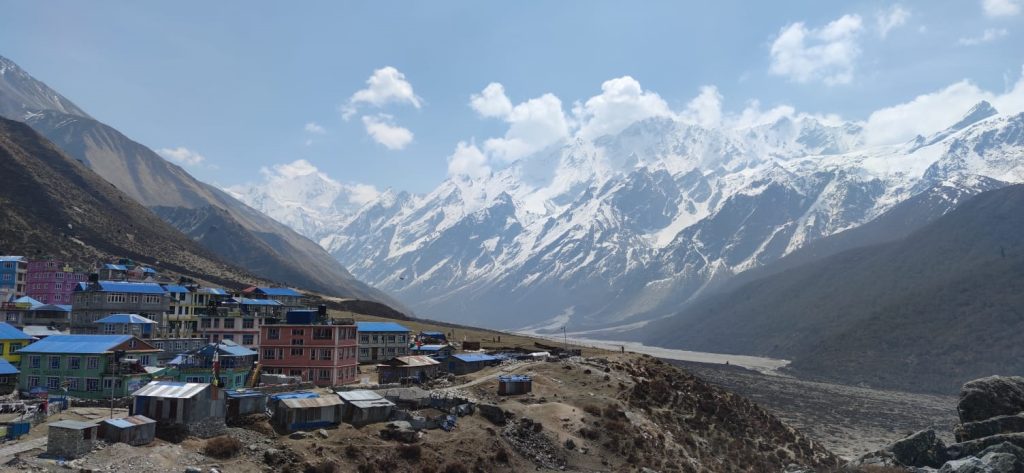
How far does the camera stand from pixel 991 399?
85.4 meters

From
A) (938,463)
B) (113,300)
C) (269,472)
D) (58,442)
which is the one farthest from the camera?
(113,300)

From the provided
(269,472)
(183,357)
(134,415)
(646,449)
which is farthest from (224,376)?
(646,449)

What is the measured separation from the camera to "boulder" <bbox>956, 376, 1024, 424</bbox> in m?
84.8

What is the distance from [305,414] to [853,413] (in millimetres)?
128546

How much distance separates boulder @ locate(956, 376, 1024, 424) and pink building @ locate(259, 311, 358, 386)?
7064 centimetres

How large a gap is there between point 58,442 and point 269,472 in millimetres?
13325

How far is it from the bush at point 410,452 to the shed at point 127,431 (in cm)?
1868

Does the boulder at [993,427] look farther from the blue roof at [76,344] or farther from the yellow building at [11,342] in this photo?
the yellow building at [11,342]

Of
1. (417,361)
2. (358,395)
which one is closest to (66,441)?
(358,395)

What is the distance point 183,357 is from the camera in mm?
77375

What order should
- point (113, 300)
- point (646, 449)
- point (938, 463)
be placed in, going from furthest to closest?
point (113, 300), point (646, 449), point (938, 463)

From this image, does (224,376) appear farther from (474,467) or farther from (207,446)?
(474,467)

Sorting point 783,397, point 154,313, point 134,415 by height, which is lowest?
point 783,397

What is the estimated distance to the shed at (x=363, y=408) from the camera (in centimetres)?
6800
